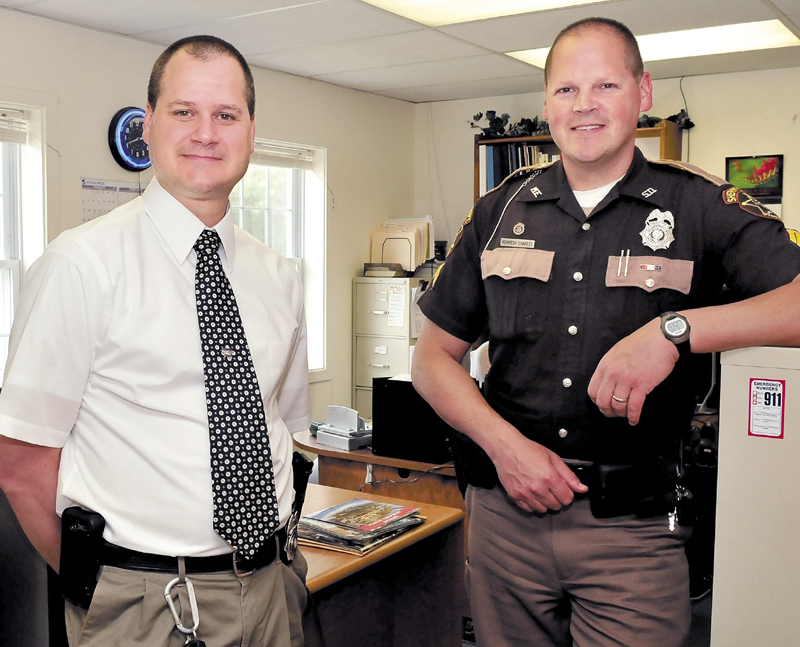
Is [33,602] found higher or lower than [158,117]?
lower

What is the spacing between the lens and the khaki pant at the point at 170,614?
4.28 feet

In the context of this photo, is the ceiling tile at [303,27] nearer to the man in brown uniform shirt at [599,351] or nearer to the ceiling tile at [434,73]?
the ceiling tile at [434,73]

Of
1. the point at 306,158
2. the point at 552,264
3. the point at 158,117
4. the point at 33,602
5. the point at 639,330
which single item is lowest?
the point at 33,602

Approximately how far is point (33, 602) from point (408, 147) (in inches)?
220

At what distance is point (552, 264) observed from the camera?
62.5 inches

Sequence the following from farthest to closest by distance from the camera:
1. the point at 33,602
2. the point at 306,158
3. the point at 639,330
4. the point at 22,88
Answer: the point at 306,158 → the point at 22,88 → the point at 33,602 → the point at 639,330

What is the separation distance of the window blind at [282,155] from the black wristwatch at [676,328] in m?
4.36

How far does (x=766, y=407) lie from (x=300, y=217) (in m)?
4.99

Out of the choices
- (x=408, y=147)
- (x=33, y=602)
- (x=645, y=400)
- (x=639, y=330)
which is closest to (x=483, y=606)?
(x=645, y=400)

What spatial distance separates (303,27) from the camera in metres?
4.41

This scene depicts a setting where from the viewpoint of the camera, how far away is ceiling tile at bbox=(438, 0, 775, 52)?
4.09 metres

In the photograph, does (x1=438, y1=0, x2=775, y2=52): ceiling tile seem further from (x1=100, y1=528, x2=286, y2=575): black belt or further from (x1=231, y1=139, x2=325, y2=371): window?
(x1=100, y1=528, x2=286, y2=575): black belt

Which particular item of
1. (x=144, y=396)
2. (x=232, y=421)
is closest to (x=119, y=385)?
(x=144, y=396)

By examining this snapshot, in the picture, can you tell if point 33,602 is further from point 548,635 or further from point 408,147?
point 408,147
